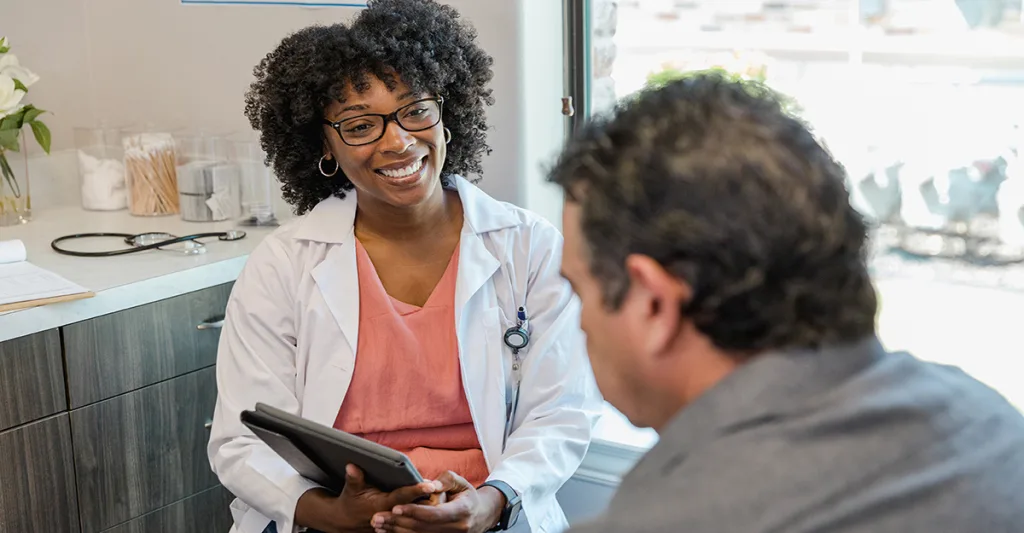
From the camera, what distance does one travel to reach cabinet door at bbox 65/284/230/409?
6.59 ft

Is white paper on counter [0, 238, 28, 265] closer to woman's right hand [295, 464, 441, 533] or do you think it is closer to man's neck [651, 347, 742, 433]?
woman's right hand [295, 464, 441, 533]

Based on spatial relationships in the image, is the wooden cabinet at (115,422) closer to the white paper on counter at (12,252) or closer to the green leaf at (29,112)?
the white paper on counter at (12,252)

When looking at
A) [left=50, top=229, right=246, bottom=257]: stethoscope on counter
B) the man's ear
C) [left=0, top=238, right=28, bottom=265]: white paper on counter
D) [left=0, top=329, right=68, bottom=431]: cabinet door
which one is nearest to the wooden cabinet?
[left=0, top=329, right=68, bottom=431]: cabinet door

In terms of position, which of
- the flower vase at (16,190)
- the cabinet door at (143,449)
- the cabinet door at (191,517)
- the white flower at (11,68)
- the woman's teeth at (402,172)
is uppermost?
the white flower at (11,68)

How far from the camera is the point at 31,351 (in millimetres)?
1931

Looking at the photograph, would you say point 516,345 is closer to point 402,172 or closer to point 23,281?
point 402,172

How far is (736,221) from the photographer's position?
79 cm

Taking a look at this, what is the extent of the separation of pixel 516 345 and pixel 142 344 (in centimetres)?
75

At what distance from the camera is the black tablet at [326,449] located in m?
1.43

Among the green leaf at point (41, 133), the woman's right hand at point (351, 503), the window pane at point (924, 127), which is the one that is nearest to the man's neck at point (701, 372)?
the woman's right hand at point (351, 503)

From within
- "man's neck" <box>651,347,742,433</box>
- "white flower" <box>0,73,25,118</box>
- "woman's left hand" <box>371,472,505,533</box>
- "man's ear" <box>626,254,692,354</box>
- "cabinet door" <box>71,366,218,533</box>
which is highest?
"white flower" <box>0,73,25,118</box>

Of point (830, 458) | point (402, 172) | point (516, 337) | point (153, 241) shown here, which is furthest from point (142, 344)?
point (830, 458)

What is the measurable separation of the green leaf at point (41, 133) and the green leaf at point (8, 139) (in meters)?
0.06

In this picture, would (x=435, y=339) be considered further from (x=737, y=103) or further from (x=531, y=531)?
(x=737, y=103)
